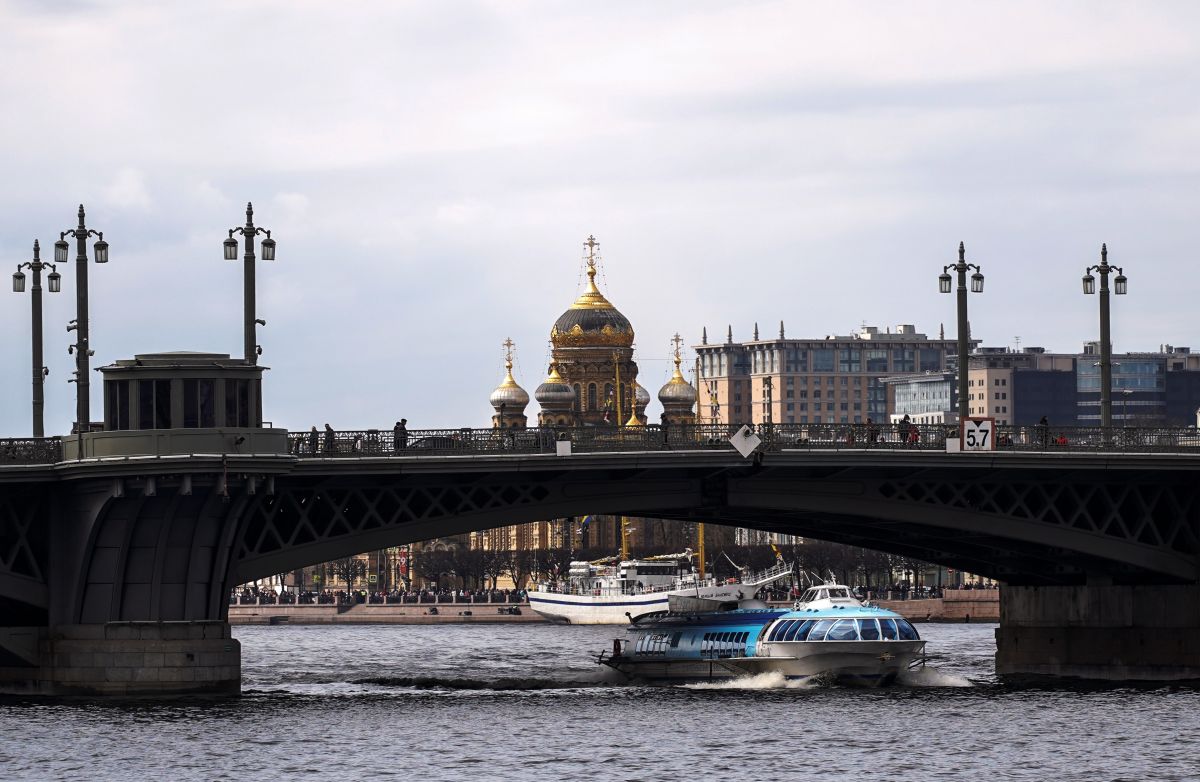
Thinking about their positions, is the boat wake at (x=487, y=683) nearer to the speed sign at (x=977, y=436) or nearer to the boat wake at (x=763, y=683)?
the boat wake at (x=763, y=683)

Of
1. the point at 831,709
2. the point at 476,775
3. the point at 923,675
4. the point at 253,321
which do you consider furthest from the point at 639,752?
the point at 923,675

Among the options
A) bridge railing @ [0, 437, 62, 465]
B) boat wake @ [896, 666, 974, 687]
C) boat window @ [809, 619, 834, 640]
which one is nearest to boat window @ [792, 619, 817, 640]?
boat window @ [809, 619, 834, 640]

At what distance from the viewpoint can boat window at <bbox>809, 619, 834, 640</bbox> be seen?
93.4m

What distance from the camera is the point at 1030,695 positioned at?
295ft

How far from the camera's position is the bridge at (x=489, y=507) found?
79.9 metres

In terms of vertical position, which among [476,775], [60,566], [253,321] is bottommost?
[476,775]

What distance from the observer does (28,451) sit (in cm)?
8038

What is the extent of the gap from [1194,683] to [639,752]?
30.7 metres

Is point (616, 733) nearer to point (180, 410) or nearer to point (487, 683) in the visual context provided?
point (180, 410)

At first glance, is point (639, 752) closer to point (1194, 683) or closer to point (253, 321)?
point (253, 321)

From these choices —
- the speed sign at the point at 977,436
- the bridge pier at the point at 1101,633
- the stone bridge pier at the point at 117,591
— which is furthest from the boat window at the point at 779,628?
the stone bridge pier at the point at 117,591

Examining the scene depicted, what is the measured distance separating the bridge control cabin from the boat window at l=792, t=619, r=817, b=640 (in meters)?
22.9

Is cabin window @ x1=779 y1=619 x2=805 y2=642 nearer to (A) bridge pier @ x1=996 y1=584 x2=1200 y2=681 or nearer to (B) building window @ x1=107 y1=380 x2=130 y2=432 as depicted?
(A) bridge pier @ x1=996 y1=584 x2=1200 y2=681

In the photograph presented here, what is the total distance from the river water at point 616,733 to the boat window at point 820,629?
2155 millimetres
